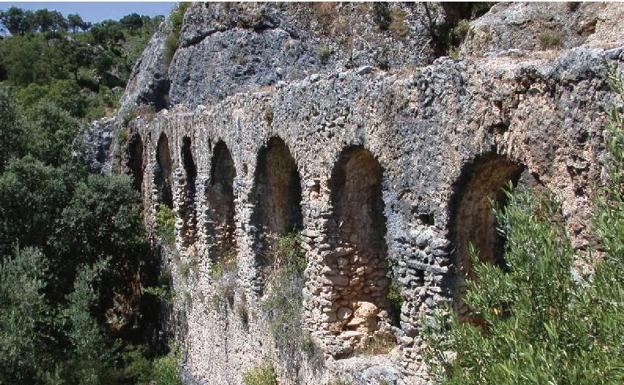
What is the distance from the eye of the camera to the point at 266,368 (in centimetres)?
1060

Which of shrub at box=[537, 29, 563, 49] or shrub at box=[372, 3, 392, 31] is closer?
shrub at box=[537, 29, 563, 49]

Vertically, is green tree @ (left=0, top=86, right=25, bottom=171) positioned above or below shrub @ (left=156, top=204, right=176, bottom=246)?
above

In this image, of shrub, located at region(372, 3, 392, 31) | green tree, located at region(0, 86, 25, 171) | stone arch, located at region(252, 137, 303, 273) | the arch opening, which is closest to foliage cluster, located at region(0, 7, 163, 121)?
green tree, located at region(0, 86, 25, 171)

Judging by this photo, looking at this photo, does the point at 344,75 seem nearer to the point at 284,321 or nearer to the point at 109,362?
the point at 284,321

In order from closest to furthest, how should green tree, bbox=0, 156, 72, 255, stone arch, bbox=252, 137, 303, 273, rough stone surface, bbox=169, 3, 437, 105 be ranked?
stone arch, bbox=252, 137, 303, 273
green tree, bbox=0, 156, 72, 255
rough stone surface, bbox=169, 3, 437, 105

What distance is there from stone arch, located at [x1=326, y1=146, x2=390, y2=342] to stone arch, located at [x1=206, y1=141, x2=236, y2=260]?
4939 mm

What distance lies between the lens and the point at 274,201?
1117 centimetres

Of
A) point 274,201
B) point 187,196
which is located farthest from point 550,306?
point 187,196

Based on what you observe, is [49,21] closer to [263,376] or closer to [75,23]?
[75,23]

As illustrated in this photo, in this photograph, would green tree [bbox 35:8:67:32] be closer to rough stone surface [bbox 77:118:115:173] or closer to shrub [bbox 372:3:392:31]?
rough stone surface [bbox 77:118:115:173]

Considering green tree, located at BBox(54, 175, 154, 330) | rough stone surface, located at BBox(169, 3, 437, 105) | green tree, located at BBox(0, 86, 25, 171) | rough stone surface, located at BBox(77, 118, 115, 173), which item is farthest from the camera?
rough stone surface, located at BBox(77, 118, 115, 173)

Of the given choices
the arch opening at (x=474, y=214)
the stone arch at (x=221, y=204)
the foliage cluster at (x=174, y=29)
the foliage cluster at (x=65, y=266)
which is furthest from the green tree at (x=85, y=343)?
the arch opening at (x=474, y=214)

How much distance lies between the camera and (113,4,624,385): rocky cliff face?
5656 millimetres

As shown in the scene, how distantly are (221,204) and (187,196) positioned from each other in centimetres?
199
